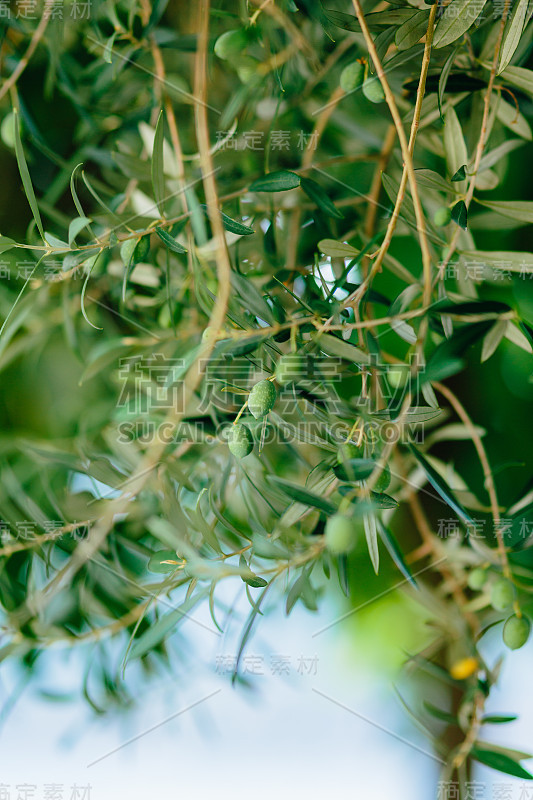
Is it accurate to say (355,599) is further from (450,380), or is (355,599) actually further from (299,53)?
(299,53)

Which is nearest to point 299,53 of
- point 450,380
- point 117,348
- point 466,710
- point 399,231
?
point 399,231

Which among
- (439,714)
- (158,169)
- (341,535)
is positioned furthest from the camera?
(439,714)

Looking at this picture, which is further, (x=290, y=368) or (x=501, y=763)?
(x=501, y=763)

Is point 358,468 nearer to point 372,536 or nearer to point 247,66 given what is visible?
point 372,536

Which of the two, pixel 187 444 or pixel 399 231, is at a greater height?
pixel 399 231

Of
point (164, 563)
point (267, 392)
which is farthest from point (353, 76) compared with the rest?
point (164, 563)

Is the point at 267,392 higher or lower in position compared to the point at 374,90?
lower
